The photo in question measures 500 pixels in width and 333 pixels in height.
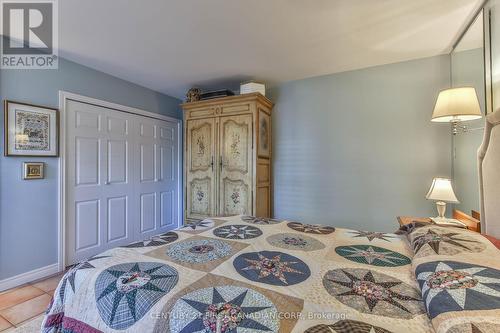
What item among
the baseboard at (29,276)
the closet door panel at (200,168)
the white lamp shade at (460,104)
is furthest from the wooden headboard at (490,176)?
the baseboard at (29,276)

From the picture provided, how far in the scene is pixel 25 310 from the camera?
189cm

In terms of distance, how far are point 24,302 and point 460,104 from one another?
3.85 meters

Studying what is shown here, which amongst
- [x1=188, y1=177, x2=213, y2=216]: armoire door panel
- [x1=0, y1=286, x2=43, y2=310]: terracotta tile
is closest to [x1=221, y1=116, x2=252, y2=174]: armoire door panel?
[x1=188, y1=177, x2=213, y2=216]: armoire door panel

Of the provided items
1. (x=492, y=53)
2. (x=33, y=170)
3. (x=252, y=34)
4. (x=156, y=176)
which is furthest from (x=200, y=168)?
(x=492, y=53)

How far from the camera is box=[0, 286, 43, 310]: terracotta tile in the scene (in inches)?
78.2

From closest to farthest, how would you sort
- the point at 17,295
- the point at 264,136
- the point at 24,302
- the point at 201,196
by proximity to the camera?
the point at 24,302, the point at 17,295, the point at 264,136, the point at 201,196

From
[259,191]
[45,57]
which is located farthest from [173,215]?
[45,57]

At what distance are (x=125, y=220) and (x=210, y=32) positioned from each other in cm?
267

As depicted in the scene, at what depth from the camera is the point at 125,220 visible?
128 inches

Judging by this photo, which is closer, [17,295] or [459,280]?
[459,280]

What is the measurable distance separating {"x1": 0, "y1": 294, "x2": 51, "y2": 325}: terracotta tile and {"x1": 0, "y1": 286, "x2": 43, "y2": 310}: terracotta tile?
0.07 m

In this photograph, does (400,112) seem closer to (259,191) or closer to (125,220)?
(259,191)

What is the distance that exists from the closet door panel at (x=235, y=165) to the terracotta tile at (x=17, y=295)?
1.97 m

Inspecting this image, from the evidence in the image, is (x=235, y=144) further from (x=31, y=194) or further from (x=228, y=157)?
(x=31, y=194)
